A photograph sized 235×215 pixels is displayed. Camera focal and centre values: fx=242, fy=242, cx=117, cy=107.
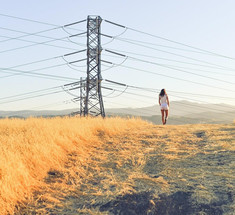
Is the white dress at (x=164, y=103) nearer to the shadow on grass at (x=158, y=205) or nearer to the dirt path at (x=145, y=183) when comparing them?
the dirt path at (x=145, y=183)

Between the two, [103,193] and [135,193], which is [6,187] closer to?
[103,193]

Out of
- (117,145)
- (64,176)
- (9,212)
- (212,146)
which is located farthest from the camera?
(117,145)

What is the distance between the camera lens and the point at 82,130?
8.32 meters

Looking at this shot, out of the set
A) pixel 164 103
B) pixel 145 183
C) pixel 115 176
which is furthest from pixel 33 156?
pixel 164 103

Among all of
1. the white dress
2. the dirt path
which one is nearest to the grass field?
the dirt path

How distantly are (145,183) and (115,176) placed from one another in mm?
723

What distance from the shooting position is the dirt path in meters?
3.71

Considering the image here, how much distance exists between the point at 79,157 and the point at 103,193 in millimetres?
2177

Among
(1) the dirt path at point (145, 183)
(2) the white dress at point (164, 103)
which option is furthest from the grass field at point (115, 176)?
(2) the white dress at point (164, 103)

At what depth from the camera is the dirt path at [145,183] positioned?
371 centimetres

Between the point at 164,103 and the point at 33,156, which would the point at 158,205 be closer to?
the point at 33,156

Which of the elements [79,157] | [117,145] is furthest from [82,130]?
[79,157]

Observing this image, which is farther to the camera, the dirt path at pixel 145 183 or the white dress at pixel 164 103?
the white dress at pixel 164 103

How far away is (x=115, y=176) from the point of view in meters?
4.95
